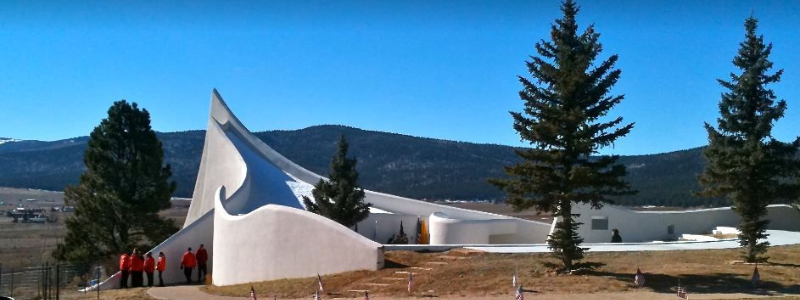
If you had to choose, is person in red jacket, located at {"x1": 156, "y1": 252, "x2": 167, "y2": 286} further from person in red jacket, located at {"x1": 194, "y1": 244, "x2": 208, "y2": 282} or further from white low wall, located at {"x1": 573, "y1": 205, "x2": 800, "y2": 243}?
white low wall, located at {"x1": 573, "y1": 205, "x2": 800, "y2": 243}

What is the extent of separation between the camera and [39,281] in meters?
18.5

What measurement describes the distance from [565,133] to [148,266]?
1248 cm

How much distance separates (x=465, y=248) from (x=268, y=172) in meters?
15.4

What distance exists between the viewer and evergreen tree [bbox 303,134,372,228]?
980 inches

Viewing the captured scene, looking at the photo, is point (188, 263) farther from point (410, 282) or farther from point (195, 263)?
point (410, 282)

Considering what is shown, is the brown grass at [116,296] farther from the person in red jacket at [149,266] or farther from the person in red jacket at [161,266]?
the person in red jacket at [161,266]

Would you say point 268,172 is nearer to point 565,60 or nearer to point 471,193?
point 565,60

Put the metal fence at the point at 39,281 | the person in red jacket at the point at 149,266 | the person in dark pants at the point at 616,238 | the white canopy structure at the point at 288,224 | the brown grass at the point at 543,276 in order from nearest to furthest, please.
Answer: the brown grass at the point at 543,276 → the metal fence at the point at 39,281 → the white canopy structure at the point at 288,224 → the person in red jacket at the point at 149,266 → the person in dark pants at the point at 616,238

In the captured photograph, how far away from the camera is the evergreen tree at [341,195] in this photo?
24.9m

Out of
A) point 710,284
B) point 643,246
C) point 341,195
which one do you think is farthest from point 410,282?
point 341,195

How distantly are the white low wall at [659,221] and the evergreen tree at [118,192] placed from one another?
16.5 m

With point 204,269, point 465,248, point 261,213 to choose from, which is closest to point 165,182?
point 204,269

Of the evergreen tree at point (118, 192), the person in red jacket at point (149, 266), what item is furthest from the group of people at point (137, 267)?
the evergreen tree at point (118, 192)

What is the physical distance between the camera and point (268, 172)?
3172cm
